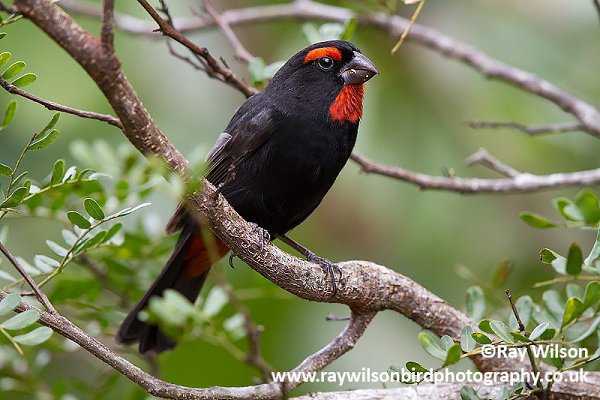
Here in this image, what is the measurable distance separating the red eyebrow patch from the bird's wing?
0.99 feet

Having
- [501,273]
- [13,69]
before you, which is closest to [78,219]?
[13,69]

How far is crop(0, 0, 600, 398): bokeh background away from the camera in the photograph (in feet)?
16.5

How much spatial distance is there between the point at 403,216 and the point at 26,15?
3.82 m

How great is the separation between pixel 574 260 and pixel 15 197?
160cm

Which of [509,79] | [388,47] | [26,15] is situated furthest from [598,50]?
[26,15]

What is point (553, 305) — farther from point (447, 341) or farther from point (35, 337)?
point (35, 337)

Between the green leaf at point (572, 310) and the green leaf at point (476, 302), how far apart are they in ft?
1.75

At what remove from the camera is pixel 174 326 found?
8.45ft

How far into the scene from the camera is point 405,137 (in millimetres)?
5441

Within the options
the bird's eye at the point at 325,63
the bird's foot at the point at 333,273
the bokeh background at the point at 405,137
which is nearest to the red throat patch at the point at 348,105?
the bird's eye at the point at 325,63

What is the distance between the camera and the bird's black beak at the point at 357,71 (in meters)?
3.44

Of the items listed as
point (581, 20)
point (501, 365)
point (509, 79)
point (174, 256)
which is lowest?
point (501, 365)

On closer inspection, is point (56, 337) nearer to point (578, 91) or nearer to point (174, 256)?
point (174, 256)

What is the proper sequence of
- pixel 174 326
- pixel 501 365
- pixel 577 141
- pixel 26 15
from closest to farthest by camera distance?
pixel 26 15, pixel 174 326, pixel 501 365, pixel 577 141
